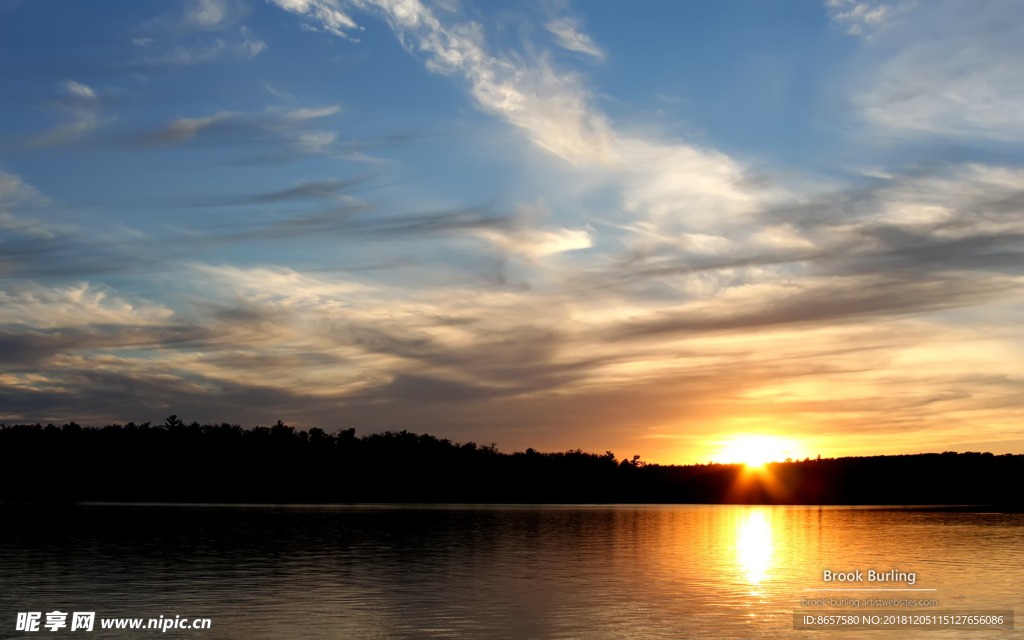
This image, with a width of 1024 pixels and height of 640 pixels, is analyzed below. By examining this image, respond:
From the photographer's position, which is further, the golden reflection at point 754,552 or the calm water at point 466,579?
the golden reflection at point 754,552

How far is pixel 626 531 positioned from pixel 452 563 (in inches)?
2303

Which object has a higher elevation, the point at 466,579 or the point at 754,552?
the point at 466,579

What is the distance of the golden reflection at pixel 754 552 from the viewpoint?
216ft

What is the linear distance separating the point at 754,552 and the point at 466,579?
39.0 m

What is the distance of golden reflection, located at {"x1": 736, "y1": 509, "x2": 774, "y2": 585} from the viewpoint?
65.8m

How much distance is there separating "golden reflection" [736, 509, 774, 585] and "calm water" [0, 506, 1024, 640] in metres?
0.34

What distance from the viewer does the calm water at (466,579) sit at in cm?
4072

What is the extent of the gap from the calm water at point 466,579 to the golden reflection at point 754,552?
34cm

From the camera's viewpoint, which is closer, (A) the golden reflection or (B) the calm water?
(B) the calm water

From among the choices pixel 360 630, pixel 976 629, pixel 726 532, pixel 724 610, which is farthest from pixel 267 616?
pixel 726 532

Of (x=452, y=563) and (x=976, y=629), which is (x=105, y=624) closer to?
(x=452, y=563)

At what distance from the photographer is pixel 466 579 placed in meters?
58.1

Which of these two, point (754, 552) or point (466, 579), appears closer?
point (466, 579)

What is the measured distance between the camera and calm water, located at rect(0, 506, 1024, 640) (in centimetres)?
4072
